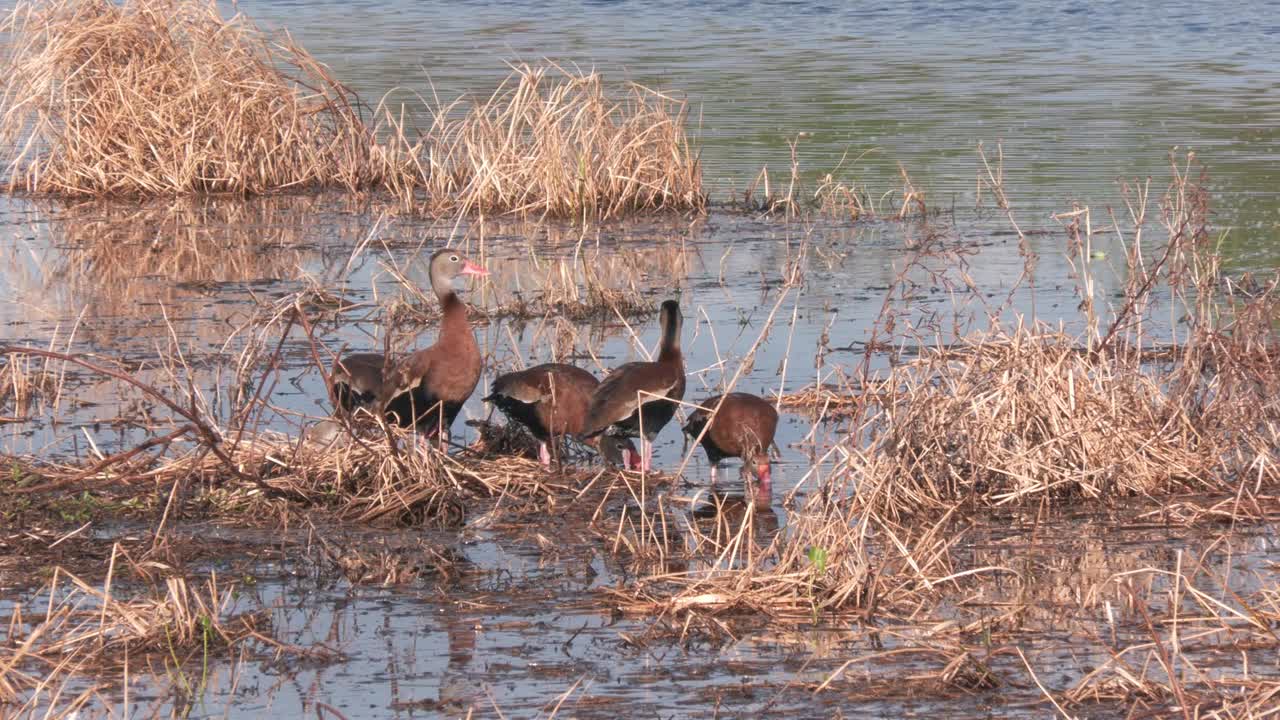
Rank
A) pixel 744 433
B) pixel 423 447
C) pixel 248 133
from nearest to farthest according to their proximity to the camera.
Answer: pixel 423 447
pixel 744 433
pixel 248 133

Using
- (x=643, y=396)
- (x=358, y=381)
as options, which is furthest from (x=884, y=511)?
(x=358, y=381)

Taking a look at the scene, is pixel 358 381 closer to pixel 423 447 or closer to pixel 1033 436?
pixel 423 447

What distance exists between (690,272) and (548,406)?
497cm

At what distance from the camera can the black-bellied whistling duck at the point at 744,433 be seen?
7.93m

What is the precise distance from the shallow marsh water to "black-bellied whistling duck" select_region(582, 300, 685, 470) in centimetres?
30

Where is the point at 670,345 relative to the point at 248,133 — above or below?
above

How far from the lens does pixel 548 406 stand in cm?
847

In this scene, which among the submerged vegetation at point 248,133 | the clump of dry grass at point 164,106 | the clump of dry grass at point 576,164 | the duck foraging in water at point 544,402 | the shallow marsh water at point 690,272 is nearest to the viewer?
the shallow marsh water at point 690,272

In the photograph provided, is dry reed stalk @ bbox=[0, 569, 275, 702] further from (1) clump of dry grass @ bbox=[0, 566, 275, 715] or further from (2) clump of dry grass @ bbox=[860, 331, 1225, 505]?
(2) clump of dry grass @ bbox=[860, 331, 1225, 505]

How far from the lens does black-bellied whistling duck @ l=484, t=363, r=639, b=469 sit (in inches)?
333

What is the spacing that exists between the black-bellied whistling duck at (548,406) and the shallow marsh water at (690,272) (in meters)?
0.40

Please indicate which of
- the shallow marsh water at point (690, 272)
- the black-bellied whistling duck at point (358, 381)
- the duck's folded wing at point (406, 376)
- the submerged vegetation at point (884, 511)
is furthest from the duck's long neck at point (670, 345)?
the black-bellied whistling duck at point (358, 381)

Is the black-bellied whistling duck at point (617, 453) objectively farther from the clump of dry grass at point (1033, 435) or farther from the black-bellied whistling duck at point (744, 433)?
the clump of dry grass at point (1033, 435)

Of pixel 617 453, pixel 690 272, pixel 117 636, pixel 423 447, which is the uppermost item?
pixel 117 636
